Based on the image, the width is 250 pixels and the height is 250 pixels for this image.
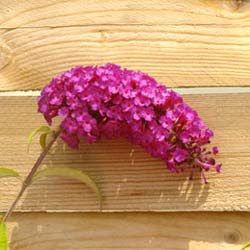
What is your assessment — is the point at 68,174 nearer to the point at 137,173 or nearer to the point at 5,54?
the point at 137,173

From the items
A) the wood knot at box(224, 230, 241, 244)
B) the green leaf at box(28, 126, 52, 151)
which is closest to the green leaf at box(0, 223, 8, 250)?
the green leaf at box(28, 126, 52, 151)

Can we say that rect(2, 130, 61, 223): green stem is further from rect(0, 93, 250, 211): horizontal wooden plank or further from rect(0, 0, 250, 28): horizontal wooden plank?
rect(0, 0, 250, 28): horizontal wooden plank

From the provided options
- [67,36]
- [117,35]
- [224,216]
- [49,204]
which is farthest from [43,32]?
[224,216]

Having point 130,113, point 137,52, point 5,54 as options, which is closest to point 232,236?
point 130,113

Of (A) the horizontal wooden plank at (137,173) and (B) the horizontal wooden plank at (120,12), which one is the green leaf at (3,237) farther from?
(B) the horizontal wooden plank at (120,12)

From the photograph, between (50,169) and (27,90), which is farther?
(27,90)

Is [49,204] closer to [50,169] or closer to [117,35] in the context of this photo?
[50,169]
